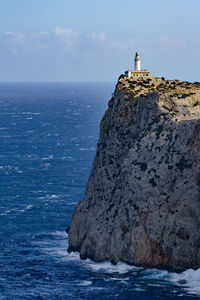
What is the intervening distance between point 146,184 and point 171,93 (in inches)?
823

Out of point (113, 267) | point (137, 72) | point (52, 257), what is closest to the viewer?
point (113, 267)

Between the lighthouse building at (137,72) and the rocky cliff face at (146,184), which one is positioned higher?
the lighthouse building at (137,72)

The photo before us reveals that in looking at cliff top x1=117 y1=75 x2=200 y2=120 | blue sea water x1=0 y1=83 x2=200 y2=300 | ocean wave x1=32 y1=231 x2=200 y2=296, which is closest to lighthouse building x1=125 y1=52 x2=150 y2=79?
cliff top x1=117 y1=75 x2=200 y2=120

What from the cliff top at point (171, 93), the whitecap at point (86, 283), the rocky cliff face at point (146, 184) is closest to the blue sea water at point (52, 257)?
the whitecap at point (86, 283)

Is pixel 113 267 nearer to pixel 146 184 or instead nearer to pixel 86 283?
pixel 86 283

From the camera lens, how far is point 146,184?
97.4 meters

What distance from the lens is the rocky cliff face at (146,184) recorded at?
302 feet

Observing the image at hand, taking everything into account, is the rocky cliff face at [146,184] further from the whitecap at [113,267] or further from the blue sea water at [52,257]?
the blue sea water at [52,257]

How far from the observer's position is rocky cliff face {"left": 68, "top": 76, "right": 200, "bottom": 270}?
91938mm

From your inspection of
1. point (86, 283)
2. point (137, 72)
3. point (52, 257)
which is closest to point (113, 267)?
point (86, 283)

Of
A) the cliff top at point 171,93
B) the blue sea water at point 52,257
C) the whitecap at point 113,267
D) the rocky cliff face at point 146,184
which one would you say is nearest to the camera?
the blue sea water at point 52,257

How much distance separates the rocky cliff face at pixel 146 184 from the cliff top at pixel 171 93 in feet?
0.57

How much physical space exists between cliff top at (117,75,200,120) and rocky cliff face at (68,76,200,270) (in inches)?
6.9

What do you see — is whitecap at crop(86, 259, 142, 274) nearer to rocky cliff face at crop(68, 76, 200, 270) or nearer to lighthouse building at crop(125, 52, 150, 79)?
rocky cliff face at crop(68, 76, 200, 270)
